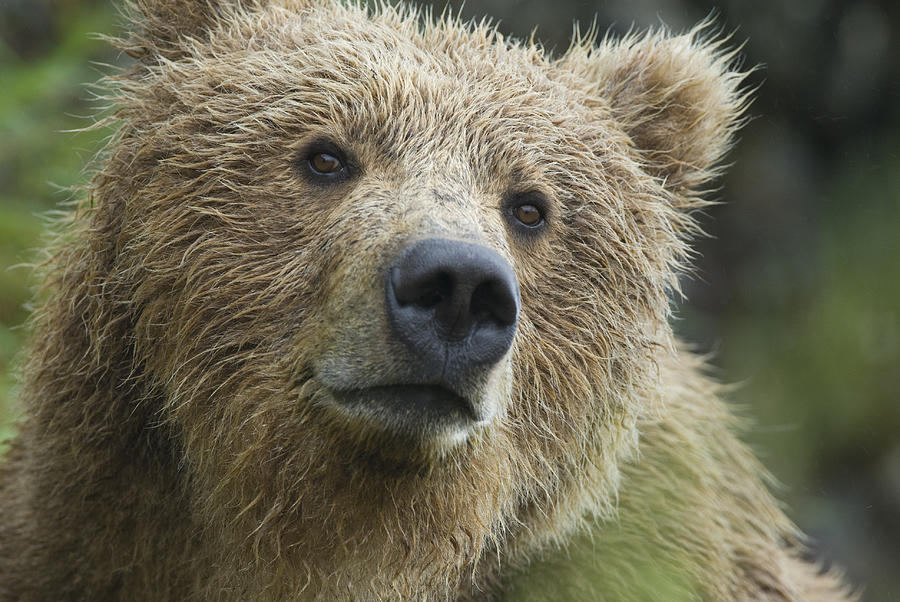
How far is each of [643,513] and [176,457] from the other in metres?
2.06

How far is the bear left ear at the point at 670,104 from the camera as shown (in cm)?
469

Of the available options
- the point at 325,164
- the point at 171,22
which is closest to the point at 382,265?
the point at 325,164

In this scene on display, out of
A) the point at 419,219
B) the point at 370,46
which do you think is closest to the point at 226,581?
the point at 419,219

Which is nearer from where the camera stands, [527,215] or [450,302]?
[450,302]

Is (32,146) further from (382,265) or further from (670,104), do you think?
(382,265)

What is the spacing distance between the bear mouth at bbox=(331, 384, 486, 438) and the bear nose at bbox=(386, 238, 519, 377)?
0.13 m

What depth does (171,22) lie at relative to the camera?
4.36 meters

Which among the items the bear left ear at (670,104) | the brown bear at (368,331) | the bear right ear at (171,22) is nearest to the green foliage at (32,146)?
the bear right ear at (171,22)

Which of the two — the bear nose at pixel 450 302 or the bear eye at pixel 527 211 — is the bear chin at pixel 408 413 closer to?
the bear nose at pixel 450 302

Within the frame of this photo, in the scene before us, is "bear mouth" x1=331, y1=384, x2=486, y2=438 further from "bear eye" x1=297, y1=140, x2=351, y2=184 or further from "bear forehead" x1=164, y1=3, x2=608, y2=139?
"bear forehead" x1=164, y1=3, x2=608, y2=139

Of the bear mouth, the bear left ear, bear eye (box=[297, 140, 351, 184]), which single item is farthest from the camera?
the bear left ear

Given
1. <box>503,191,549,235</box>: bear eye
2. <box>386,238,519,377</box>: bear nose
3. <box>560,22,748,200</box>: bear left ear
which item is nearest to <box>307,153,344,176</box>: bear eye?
<box>503,191,549,235</box>: bear eye

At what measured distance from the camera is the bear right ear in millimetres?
4332

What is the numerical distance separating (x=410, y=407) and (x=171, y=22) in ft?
7.20
